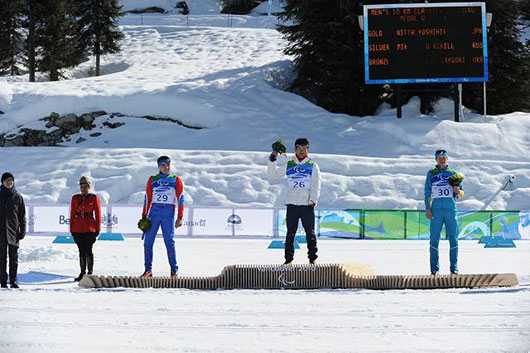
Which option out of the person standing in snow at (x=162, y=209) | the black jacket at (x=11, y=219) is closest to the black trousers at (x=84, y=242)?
the black jacket at (x=11, y=219)

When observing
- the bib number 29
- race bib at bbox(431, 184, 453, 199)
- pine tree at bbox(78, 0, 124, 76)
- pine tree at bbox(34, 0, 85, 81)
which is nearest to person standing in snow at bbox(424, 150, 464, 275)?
race bib at bbox(431, 184, 453, 199)

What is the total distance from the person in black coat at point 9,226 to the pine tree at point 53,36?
115ft

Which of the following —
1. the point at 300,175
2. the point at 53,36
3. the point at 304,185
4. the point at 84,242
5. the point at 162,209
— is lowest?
the point at 84,242

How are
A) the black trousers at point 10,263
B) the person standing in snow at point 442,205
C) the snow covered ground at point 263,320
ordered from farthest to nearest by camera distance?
the person standing in snow at point 442,205, the black trousers at point 10,263, the snow covered ground at point 263,320

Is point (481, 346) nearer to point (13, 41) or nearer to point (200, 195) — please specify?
point (200, 195)

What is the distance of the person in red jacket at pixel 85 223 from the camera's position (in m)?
11.7

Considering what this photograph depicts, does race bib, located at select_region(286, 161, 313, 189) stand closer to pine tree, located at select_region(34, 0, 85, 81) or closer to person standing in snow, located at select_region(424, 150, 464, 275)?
person standing in snow, located at select_region(424, 150, 464, 275)

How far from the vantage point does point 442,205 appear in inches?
441

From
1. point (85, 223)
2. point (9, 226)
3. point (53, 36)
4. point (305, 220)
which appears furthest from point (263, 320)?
point (53, 36)

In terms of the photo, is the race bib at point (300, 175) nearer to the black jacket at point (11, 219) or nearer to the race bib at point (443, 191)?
the race bib at point (443, 191)

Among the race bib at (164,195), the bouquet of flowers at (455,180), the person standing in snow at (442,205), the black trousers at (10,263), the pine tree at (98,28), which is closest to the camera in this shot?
the black trousers at (10,263)

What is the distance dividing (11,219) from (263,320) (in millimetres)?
4884

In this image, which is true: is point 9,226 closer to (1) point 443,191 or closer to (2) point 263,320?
(2) point 263,320

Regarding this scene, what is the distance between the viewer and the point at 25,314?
24.5ft
